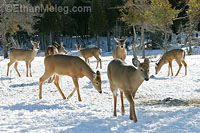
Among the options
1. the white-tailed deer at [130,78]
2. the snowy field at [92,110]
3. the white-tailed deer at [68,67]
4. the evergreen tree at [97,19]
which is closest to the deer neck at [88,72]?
the white-tailed deer at [68,67]

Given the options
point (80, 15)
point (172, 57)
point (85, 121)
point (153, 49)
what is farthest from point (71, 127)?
point (80, 15)

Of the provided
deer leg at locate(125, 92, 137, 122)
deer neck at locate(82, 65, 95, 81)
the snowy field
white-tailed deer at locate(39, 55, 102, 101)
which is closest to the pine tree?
the snowy field

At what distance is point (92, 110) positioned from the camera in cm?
784

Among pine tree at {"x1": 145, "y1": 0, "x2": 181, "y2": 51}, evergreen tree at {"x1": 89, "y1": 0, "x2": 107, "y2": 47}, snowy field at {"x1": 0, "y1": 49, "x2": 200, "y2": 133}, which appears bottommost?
snowy field at {"x1": 0, "y1": 49, "x2": 200, "y2": 133}

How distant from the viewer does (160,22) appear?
2412 cm

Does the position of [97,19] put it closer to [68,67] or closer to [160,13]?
[160,13]

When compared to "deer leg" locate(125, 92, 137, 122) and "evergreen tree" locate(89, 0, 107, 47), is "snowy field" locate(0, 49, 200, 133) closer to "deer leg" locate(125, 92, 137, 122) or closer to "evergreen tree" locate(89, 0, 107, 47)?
"deer leg" locate(125, 92, 137, 122)

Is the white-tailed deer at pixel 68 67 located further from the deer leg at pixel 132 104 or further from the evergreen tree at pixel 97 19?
the evergreen tree at pixel 97 19

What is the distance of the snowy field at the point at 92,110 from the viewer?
6.06m

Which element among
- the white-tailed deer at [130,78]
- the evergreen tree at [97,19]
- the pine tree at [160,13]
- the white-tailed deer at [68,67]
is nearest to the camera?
the white-tailed deer at [130,78]

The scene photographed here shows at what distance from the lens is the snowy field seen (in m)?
6.06

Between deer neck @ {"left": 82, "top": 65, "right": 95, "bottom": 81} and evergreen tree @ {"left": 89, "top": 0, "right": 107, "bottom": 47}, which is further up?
evergreen tree @ {"left": 89, "top": 0, "right": 107, "bottom": 47}

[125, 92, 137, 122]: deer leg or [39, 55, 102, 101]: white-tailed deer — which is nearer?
[125, 92, 137, 122]: deer leg

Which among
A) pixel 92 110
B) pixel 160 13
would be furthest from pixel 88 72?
pixel 160 13
